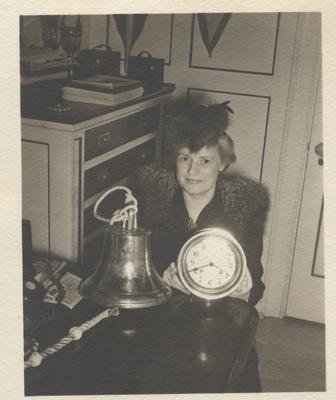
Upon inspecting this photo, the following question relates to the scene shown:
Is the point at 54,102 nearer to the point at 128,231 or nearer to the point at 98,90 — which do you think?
the point at 98,90

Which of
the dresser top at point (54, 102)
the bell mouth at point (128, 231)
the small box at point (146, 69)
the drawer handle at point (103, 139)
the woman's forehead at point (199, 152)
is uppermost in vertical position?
the small box at point (146, 69)

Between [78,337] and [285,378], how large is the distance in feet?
1.40

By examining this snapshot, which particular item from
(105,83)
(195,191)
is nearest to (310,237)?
(195,191)

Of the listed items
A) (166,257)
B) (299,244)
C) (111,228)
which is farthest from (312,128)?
(111,228)

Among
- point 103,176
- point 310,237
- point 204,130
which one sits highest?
point 204,130

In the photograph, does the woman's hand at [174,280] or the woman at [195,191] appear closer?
the woman's hand at [174,280]

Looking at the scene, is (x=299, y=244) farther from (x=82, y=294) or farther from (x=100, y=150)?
(x=82, y=294)

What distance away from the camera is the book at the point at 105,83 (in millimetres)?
1040

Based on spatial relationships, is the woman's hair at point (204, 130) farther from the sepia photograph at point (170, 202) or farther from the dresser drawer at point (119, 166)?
the dresser drawer at point (119, 166)

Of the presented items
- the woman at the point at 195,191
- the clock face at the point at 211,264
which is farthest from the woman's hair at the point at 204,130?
the clock face at the point at 211,264

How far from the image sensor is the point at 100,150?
1055 millimetres

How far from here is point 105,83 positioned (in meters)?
1.04

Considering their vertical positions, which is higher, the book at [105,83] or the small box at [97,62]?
the small box at [97,62]

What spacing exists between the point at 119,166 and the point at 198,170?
8.4 inches
